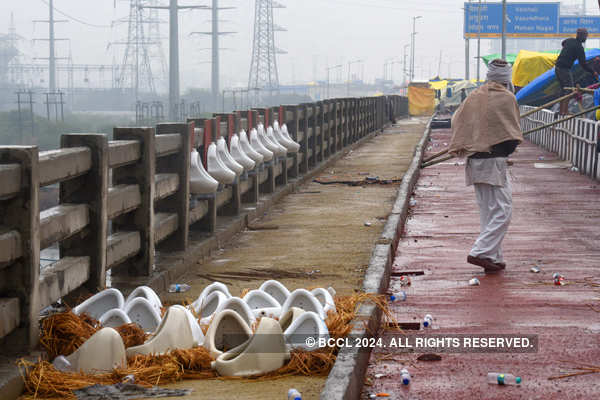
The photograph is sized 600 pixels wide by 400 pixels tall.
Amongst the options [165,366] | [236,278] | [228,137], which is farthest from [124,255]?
[228,137]

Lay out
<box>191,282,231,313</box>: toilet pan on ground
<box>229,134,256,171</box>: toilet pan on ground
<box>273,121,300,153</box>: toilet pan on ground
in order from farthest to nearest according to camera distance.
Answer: <box>273,121,300,153</box>: toilet pan on ground → <box>229,134,256,171</box>: toilet pan on ground → <box>191,282,231,313</box>: toilet pan on ground

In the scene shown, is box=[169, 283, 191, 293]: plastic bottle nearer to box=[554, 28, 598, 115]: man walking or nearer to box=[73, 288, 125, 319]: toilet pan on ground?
box=[73, 288, 125, 319]: toilet pan on ground

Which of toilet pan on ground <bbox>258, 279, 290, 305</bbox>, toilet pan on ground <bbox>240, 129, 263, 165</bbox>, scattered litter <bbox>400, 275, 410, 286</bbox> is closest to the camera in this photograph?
toilet pan on ground <bbox>258, 279, 290, 305</bbox>

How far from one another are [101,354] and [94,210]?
1512 millimetres

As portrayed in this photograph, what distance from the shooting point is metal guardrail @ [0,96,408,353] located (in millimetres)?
5215

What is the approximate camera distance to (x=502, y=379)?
5.18 m

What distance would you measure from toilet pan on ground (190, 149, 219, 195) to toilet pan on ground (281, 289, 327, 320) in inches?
130

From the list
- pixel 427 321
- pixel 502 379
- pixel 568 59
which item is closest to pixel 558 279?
pixel 427 321

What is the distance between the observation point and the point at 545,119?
30.1 metres

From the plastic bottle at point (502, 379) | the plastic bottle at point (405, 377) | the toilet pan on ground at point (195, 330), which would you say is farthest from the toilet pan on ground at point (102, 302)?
the plastic bottle at point (502, 379)

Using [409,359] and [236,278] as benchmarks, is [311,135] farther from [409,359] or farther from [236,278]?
[409,359]

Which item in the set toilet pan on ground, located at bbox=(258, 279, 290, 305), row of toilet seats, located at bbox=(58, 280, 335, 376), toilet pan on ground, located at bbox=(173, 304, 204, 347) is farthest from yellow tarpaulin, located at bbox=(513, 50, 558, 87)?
toilet pan on ground, located at bbox=(173, 304, 204, 347)

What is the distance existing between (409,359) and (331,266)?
10.4ft

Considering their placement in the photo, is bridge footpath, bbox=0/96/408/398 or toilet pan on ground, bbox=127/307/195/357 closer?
bridge footpath, bbox=0/96/408/398
